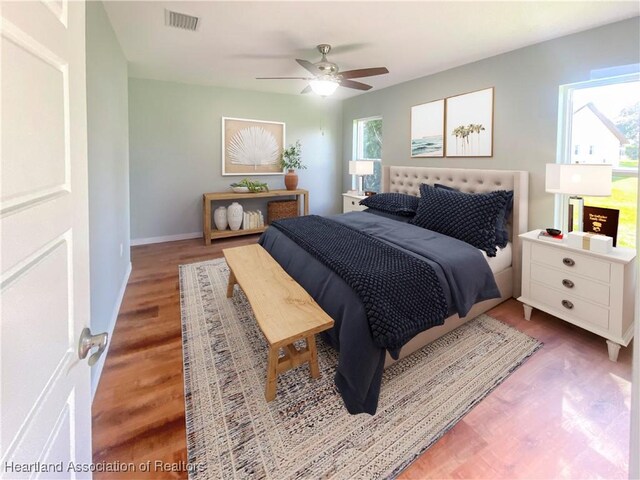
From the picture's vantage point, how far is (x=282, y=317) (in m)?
1.75

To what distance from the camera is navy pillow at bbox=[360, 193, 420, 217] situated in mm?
3578

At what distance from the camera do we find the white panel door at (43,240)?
17.3 inches

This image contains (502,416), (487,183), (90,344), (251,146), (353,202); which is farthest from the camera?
(251,146)

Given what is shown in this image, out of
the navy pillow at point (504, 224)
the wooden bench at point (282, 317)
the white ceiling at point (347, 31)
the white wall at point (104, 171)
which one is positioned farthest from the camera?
the navy pillow at point (504, 224)

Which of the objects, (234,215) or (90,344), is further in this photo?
(234,215)

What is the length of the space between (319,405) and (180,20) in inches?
123

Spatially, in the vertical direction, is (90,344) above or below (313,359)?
above

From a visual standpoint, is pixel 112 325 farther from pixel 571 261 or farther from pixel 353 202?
pixel 353 202

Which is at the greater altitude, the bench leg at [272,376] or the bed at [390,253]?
the bed at [390,253]

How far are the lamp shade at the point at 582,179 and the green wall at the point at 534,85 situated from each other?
0.60 m

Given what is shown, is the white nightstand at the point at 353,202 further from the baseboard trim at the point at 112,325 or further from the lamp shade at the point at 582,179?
the baseboard trim at the point at 112,325

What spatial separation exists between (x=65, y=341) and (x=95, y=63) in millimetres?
2238

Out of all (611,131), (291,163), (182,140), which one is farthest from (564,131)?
(182,140)

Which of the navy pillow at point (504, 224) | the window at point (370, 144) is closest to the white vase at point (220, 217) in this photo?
the window at point (370, 144)
